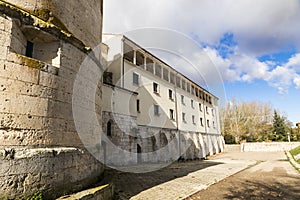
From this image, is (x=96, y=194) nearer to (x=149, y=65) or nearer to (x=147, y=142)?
(x=147, y=142)

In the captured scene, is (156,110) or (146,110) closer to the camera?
(146,110)

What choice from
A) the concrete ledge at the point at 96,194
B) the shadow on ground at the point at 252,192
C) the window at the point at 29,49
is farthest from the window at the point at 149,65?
the concrete ledge at the point at 96,194

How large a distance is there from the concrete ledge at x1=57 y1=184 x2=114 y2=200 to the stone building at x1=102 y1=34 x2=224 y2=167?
24.8 ft

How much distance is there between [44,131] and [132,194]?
3.93 metres

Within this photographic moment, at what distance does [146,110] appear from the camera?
19.4 meters

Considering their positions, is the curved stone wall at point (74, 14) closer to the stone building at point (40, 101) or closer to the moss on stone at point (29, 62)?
the stone building at point (40, 101)

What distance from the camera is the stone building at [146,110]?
14.1 metres

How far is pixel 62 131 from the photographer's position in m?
4.85

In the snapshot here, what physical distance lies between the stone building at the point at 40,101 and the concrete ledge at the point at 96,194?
272 mm

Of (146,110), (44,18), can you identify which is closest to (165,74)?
(146,110)

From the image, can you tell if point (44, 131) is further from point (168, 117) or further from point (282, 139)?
point (282, 139)

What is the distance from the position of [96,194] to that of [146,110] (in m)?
14.6

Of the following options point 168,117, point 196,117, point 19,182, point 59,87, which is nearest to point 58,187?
point 19,182

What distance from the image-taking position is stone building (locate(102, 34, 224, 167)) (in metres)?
14.1
